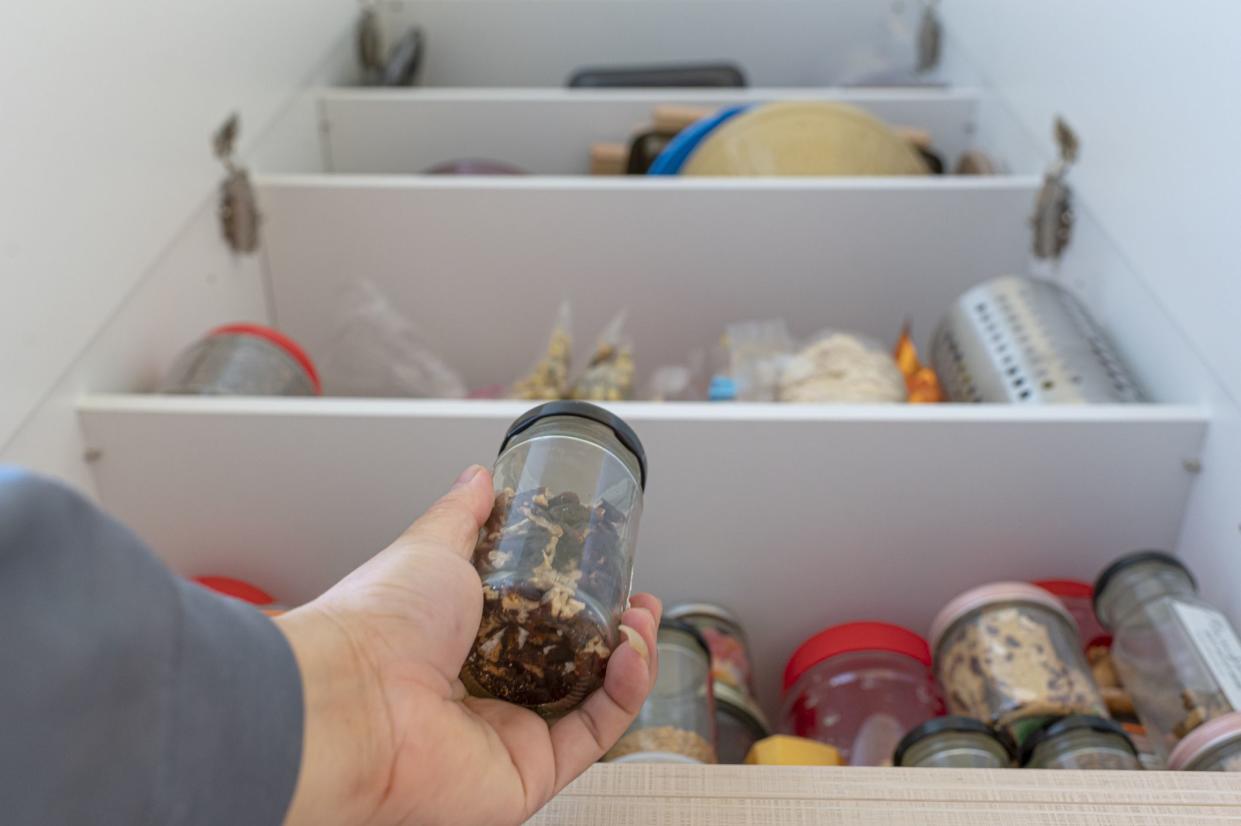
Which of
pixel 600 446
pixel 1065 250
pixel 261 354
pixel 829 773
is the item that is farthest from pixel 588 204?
pixel 829 773

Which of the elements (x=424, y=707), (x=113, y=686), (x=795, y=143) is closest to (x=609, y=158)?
(x=795, y=143)

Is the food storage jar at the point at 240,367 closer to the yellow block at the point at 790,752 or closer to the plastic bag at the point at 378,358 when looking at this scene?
the plastic bag at the point at 378,358

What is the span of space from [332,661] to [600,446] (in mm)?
200

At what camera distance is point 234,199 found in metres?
1.25

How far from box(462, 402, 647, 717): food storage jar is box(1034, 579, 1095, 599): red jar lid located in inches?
19.3

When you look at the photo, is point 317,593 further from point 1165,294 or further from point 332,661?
point 1165,294

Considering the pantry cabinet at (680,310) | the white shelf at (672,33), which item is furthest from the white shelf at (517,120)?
the white shelf at (672,33)

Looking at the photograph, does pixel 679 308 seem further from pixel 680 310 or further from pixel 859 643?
pixel 859 643

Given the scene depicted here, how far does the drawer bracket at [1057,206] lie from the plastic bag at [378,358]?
70 cm

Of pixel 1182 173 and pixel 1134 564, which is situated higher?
pixel 1182 173

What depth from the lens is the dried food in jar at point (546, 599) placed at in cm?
53

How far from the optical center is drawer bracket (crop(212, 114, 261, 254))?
1.24 m

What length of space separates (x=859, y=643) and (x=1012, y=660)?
0.12 meters

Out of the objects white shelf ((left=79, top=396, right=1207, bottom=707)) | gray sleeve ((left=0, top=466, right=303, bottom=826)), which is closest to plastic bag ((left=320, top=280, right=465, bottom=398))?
white shelf ((left=79, top=396, right=1207, bottom=707))
